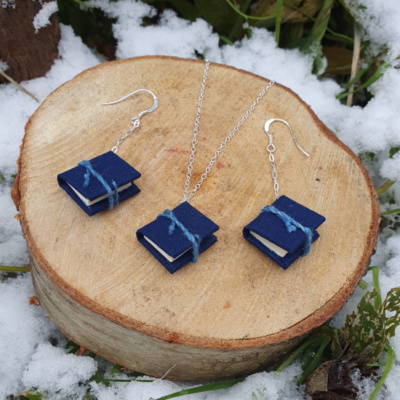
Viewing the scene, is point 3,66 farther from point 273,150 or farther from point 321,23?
point 321,23

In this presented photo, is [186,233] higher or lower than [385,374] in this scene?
higher

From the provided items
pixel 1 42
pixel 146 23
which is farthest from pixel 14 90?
pixel 146 23

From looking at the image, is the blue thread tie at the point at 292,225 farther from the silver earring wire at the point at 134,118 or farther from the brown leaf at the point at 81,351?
the brown leaf at the point at 81,351

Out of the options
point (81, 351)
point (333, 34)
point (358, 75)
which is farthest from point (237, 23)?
point (81, 351)

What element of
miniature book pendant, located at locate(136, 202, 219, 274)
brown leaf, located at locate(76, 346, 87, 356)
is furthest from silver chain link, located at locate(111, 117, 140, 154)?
brown leaf, located at locate(76, 346, 87, 356)

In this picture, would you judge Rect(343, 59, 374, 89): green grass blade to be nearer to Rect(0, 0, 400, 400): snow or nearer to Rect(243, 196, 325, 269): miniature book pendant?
Rect(0, 0, 400, 400): snow

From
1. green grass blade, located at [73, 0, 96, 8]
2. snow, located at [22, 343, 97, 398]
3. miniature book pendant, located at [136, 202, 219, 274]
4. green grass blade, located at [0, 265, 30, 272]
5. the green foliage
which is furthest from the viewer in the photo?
green grass blade, located at [73, 0, 96, 8]

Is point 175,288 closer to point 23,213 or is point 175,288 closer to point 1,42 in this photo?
point 23,213
